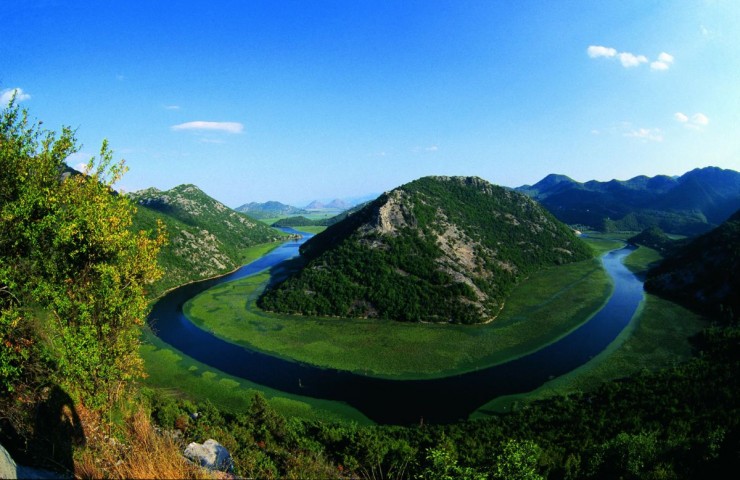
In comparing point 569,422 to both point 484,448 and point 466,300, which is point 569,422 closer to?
point 484,448

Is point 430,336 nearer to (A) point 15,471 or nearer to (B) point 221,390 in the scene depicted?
(B) point 221,390

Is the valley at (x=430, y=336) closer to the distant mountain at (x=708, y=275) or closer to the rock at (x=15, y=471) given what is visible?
the distant mountain at (x=708, y=275)

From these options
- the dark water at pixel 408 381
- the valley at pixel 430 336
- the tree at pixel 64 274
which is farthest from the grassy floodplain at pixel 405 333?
the tree at pixel 64 274

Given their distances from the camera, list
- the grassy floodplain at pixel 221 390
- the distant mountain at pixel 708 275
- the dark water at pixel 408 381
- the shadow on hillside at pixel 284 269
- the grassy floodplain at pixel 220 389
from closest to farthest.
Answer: the grassy floodplain at pixel 221 390 < the grassy floodplain at pixel 220 389 < the dark water at pixel 408 381 < the distant mountain at pixel 708 275 < the shadow on hillside at pixel 284 269

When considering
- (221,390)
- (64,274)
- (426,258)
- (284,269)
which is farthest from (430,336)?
(284,269)

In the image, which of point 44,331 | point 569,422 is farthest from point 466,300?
point 44,331

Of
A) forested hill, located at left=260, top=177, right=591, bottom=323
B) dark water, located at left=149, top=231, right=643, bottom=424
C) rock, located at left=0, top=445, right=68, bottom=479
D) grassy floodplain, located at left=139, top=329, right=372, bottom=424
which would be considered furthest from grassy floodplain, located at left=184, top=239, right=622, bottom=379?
rock, located at left=0, top=445, right=68, bottom=479

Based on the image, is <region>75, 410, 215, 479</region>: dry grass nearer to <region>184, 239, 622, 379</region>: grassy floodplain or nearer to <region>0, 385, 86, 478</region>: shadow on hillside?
<region>0, 385, 86, 478</region>: shadow on hillside
